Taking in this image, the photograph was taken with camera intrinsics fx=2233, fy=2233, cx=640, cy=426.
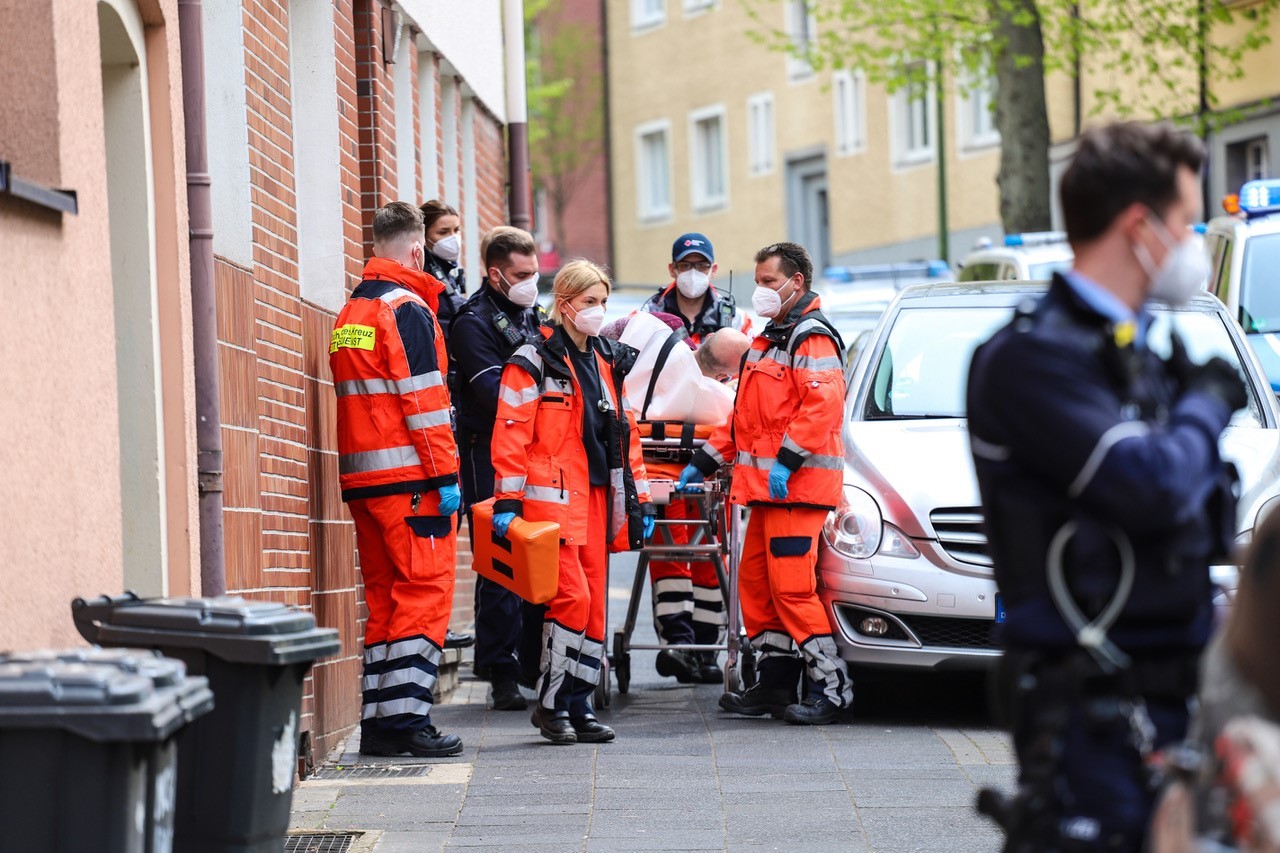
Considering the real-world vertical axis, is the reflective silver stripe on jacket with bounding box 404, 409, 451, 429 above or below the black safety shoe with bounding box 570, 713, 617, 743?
above

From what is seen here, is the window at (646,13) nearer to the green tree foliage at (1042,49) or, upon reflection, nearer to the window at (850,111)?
the window at (850,111)

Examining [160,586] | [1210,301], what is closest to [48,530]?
[160,586]

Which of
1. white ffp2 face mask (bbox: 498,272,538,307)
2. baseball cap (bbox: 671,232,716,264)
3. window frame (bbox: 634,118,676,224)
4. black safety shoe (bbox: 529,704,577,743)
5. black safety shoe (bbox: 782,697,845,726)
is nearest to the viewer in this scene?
black safety shoe (bbox: 529,704,577,743)

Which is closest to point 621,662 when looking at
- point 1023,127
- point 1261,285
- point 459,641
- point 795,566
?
point 459,641

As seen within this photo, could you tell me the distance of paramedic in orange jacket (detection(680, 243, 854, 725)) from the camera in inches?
355

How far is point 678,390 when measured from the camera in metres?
10.1

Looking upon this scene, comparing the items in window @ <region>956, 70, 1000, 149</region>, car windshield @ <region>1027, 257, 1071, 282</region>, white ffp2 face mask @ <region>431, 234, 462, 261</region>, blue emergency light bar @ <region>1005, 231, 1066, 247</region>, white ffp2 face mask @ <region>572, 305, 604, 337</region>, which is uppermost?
window @ <region>956, 70, 1000, 149</region>

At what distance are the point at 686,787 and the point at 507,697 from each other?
7.57 feet

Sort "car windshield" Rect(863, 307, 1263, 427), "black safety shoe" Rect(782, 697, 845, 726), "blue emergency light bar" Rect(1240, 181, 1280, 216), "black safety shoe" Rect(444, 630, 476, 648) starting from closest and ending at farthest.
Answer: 1. "black safety shoe" Rect(782, 697, 845, 726)
2. "car windshield" Rect(863, 307, 1263, 427)
3. "black safety shoe" Rect(444, 630, 476, 648)
4. "blue emergency light bar" Rect(1240, 181, 1280, 216)

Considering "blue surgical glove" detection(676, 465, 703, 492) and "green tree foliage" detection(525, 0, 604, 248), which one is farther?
"green tree foliage" detection(525, 0, 604, 248)

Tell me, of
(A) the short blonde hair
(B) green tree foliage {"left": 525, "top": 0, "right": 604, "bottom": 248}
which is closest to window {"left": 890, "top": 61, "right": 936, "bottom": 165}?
(B) green tree foliage {"left": 525, "top": 0, "right": 604, "bottom": 248}

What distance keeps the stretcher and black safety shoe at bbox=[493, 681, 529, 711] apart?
1.35ft

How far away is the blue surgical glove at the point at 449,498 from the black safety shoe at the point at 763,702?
1.79 metres

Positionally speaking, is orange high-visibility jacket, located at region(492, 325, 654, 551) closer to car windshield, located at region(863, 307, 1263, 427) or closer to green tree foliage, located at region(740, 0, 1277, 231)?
car windshield, located at region(863, 307, 1263, 427)
